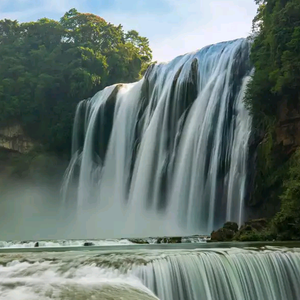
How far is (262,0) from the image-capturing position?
23.4 metres

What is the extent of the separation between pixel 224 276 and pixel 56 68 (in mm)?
32759

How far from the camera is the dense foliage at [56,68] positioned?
36469 millimetres

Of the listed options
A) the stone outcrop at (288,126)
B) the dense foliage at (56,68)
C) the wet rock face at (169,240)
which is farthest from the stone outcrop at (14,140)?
the wet rock face at (169,240)

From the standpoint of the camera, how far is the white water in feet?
23.6

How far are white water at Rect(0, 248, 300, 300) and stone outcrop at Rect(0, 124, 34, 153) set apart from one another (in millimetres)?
28051

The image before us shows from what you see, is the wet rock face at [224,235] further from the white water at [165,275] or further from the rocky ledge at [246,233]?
the white water at [165,275]

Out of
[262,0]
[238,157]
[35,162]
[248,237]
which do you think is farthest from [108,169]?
[248,237]

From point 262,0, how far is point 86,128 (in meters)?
15.2

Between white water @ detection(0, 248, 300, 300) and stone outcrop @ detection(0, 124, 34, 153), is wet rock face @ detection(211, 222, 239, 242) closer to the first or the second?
white water @ detection(0, 248, 300, 300)

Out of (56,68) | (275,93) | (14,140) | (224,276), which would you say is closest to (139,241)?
(224,276)

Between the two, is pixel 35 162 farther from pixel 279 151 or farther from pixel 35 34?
pixel 279 151

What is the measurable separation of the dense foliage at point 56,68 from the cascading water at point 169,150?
4177 mm

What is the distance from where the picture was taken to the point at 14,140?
36.1 meters

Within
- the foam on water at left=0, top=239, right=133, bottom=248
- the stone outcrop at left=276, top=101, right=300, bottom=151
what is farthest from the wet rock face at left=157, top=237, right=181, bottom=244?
the stone outcrop at left=276, top=101, right=300, bottom=151
